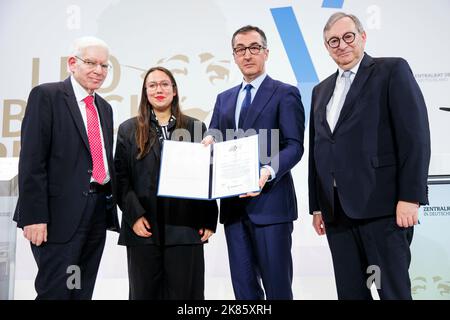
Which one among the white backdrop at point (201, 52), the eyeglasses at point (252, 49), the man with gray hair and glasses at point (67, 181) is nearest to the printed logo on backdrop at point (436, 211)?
the white backdrop at point (201, 52)

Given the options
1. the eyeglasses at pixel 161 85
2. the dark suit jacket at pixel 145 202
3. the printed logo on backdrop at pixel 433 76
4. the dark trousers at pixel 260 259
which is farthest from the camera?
the printed logo on backdrop at pixel 433 76

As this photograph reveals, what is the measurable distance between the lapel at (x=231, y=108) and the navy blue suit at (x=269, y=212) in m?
0.09

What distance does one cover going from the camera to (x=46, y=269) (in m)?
2.30

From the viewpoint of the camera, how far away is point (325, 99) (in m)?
2.40

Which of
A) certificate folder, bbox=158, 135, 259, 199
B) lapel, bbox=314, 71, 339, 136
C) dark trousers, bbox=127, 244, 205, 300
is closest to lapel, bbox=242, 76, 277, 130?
certificate folder, bbox=158, 135, 259, 199

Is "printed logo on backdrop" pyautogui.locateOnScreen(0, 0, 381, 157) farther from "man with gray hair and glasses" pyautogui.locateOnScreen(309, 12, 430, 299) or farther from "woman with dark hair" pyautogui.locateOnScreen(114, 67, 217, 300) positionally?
"man with gray hair and glasses" pyautogui.locateOnScreen(309, 12, 430, 299)

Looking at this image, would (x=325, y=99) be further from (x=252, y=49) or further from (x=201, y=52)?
(x=201, y=52)

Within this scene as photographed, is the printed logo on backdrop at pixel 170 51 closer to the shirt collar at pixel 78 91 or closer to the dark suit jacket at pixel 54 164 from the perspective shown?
the shirt collar at pixel 78 91

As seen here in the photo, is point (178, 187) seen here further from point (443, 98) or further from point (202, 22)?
point (443, 98)

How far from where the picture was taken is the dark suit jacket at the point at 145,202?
2477 millimetres

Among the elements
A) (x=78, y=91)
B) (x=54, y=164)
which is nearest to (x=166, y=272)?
(x=54, y=164)

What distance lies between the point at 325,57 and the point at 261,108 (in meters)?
1.49

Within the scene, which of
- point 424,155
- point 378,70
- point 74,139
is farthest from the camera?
point 74,139

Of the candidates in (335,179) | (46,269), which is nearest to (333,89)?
(335,179)
